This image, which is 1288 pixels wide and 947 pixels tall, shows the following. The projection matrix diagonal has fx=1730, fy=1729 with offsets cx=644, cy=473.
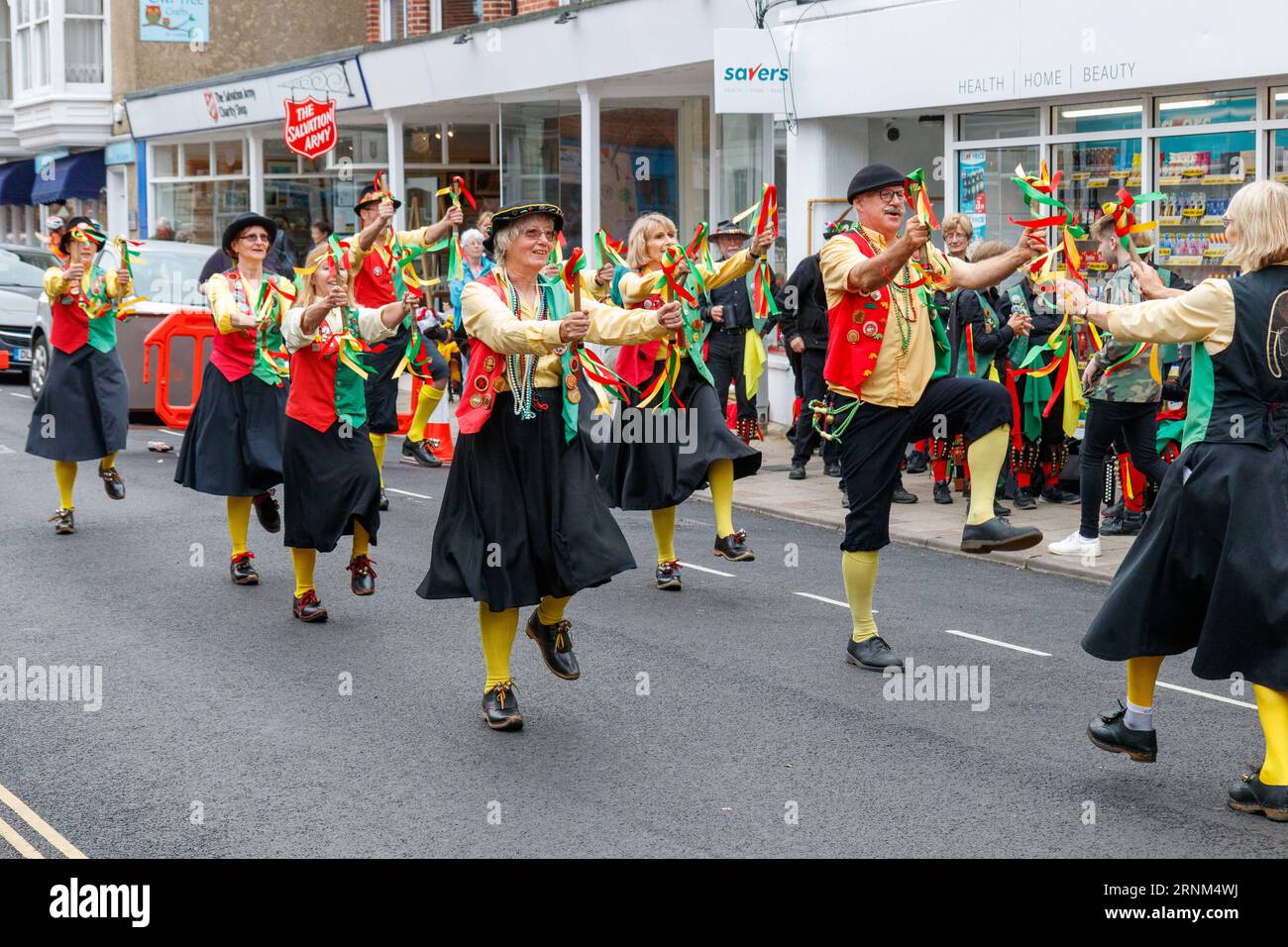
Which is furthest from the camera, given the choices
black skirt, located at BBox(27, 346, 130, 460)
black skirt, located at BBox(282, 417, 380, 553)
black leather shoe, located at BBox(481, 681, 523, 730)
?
black skirt, located at BBox(27, 346, 130, 460)

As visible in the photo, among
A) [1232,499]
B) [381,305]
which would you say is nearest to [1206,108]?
[381,305]

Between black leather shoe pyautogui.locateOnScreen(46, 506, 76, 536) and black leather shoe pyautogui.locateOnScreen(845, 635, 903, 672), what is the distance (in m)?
5.58

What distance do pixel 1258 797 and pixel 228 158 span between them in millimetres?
26397

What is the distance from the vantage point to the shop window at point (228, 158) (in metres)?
29.0

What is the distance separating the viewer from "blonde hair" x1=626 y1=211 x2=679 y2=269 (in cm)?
866

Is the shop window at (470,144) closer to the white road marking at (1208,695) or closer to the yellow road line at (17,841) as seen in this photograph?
the white road marking at (1208,695)

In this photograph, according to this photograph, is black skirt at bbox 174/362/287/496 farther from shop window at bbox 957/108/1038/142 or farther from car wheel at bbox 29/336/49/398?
→ car wheel at bbox 29/336/49/398

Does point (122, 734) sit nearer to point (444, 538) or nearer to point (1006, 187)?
point (444, 538)

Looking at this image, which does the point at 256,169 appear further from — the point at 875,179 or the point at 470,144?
the point at 875,179

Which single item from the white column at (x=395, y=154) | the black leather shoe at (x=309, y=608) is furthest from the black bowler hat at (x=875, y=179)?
the white column at (x=395, y=154)

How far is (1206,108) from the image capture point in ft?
40.7

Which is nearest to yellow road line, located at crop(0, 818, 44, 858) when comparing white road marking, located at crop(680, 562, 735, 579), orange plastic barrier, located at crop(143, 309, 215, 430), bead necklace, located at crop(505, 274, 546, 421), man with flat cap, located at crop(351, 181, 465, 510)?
bead necklace, located at crop(505, 274, 546, 421)
